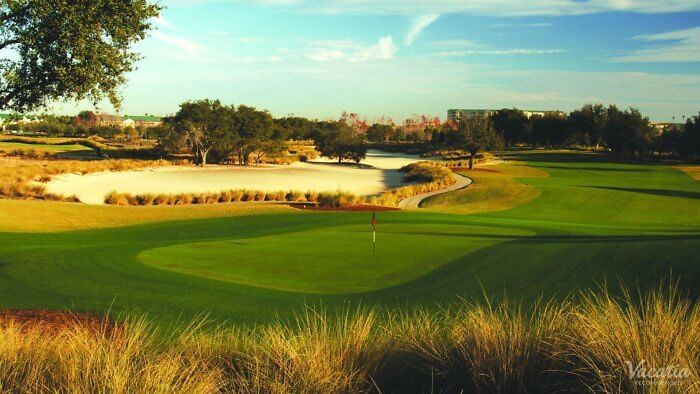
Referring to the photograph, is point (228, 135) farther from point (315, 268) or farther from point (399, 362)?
point (399, 362)

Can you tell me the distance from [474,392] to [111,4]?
1084 cm

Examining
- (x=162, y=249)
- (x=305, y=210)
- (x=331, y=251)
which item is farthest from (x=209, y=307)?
(x=305, y=210)

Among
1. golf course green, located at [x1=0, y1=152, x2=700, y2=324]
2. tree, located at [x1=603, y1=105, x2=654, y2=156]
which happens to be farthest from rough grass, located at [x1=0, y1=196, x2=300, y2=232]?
tree, located at [x1=603, y1=105, x2=654, y2=156]

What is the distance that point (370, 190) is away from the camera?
166 ft

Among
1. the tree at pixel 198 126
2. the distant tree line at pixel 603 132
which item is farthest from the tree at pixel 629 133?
the tree at pixel 198 126

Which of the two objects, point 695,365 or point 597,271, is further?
point 597,271

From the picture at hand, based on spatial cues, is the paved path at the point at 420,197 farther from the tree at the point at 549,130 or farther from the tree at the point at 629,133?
the tree at the point at 549,130

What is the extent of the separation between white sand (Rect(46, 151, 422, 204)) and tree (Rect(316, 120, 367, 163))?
7820mm

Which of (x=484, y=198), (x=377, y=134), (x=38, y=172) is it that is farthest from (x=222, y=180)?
(x=377, y=134)

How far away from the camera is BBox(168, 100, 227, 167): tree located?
235 feet

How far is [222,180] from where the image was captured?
5650 cm

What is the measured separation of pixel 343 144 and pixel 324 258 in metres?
72.2

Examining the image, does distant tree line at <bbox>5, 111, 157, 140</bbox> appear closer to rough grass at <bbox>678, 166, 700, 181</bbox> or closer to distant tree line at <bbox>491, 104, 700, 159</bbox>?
distant tree line at <bbox>491, 104, 700, 159</bbox>

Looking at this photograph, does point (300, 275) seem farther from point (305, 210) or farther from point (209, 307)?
point (305, 210)
